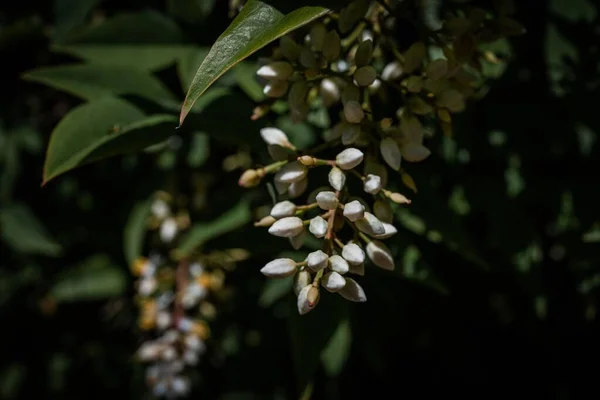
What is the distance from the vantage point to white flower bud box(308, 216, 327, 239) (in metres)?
0.85

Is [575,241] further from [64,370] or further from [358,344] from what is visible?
[64,370]

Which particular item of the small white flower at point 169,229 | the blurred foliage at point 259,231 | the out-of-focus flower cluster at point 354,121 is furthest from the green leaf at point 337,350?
the small white flower at point 169,229

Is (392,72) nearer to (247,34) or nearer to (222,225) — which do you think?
(247,34)

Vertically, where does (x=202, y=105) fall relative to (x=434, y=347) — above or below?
above

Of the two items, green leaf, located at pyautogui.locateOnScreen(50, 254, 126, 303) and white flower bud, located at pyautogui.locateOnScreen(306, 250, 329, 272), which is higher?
white flower bud, located at pyautogui.locateOnScreen(306, 250, 329, 272)

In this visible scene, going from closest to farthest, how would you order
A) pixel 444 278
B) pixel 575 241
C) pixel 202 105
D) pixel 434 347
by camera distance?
pixel 202 105 < pixel 575 241 < pixel 444 278 < pixel 434 347

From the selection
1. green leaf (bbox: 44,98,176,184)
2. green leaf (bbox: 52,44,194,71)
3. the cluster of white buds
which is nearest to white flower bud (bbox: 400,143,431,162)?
green leaf (bbox: 44,98,176,184)

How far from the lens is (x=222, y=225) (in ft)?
4.48

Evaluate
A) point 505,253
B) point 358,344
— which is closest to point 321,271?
point 505,253

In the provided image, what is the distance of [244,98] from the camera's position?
1138mm

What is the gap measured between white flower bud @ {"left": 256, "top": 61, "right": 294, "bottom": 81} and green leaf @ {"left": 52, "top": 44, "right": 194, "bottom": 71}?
1.55 ft

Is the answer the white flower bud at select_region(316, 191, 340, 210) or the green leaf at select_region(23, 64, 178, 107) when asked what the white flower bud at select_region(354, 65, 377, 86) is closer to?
the white flower bud at select_region(316, 191, 340, 210)

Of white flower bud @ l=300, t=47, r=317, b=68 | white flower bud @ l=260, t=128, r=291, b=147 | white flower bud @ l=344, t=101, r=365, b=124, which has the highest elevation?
white flower bud @ l=300, t=47, r=317, b=68

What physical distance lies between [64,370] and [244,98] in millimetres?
1585
